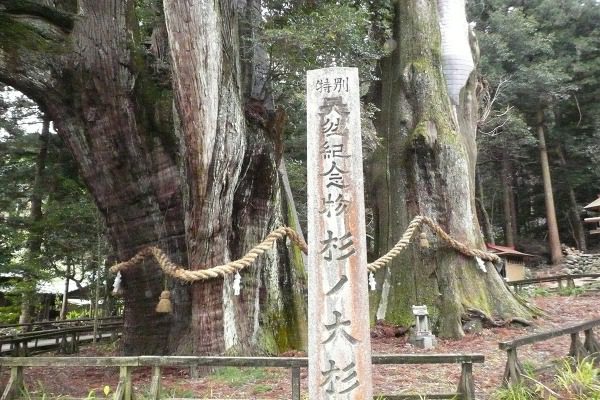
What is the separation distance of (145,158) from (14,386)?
3.24 metres

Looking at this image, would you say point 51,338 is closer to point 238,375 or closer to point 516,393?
point 238,375

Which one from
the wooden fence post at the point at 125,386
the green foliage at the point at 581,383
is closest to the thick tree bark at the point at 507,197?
the green foliage at the point at 581,383

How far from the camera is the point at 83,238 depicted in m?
11.5

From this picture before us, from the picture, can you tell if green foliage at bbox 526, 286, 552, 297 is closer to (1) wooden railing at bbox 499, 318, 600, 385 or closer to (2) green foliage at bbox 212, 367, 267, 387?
(1) wooden railing at bbox 499, 318, 600, 385

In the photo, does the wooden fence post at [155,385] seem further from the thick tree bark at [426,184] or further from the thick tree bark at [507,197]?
the thick tree bark at [507,197]

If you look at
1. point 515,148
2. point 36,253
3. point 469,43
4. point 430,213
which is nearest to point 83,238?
point 36,253

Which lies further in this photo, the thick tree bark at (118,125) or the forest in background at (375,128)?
the forest in background at (375,128)

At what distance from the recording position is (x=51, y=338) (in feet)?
34.4

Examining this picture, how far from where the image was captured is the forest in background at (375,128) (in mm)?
7070

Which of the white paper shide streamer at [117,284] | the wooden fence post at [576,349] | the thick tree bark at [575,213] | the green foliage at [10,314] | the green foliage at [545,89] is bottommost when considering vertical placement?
the wooden fence post at [576,349]

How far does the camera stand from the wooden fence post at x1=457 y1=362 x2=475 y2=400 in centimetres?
398

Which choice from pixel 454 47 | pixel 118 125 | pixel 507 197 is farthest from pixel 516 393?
pixel 507 197

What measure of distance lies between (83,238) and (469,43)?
929cm

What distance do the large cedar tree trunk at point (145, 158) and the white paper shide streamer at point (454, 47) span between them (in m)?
4.19
